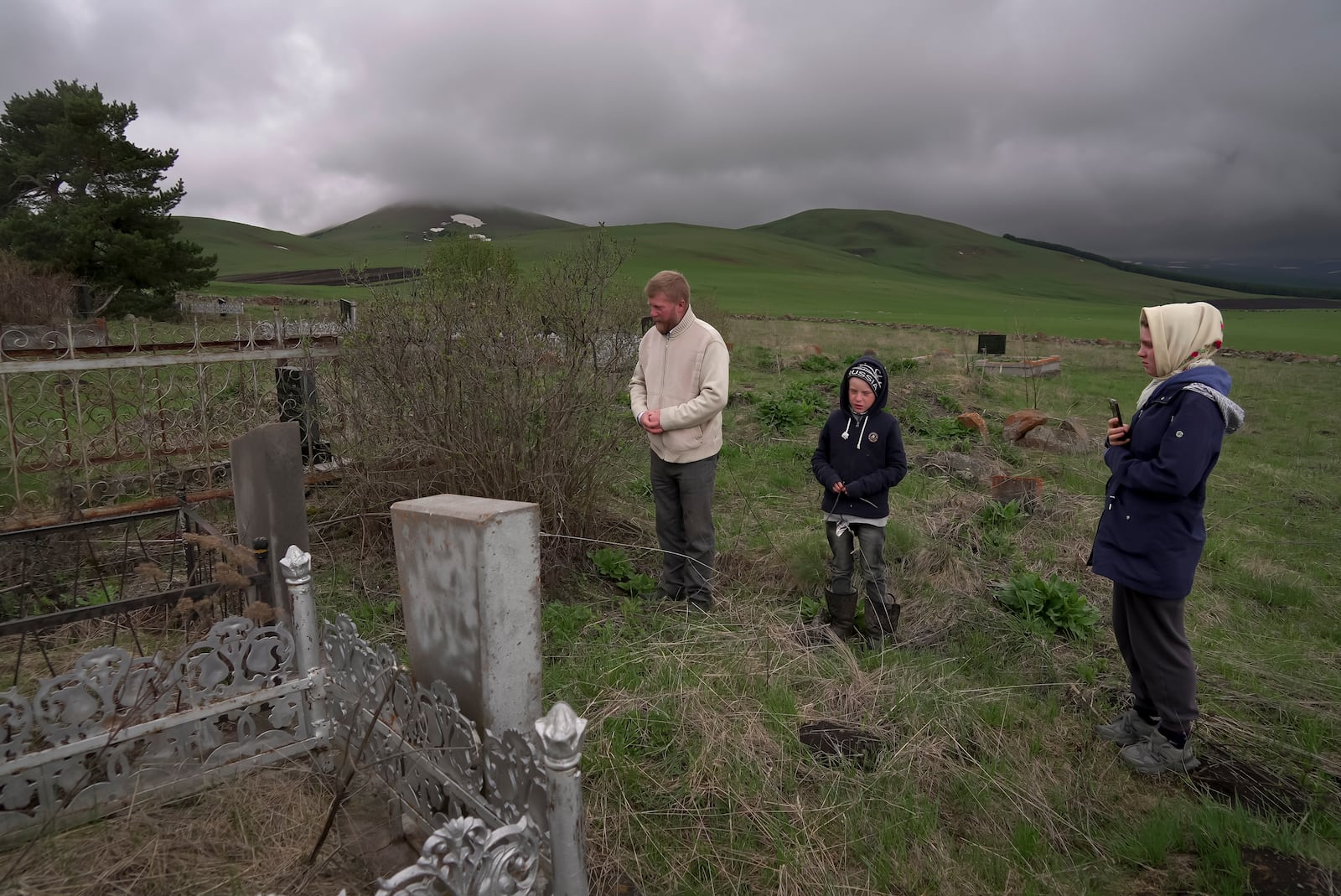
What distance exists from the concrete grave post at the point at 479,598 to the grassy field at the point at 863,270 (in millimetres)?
4645

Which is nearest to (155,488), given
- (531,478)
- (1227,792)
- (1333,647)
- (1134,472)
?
(531,478)

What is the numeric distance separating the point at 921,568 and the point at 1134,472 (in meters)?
2.10

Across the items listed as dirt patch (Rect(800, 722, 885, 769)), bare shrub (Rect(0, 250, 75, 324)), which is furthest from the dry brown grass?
bare shrub (Rect(0, 250, 75, 324))

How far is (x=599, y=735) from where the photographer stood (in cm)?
291

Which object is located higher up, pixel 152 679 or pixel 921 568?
pixel 152 679

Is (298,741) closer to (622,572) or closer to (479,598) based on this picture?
(479,598)

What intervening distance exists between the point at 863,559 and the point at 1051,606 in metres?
1.15

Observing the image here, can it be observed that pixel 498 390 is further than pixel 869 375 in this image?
Yes

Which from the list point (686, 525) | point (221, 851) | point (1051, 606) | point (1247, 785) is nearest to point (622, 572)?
point (686, 525)

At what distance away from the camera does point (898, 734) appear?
3.08 m

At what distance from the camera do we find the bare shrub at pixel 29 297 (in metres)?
12.4

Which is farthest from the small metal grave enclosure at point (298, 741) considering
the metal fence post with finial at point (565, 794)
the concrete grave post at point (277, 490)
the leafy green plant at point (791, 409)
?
the leafy green plant at point (791, 409)

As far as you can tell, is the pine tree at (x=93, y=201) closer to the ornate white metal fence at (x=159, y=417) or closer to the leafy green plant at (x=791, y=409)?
the ornate white metal fence at (x=159, y=417)

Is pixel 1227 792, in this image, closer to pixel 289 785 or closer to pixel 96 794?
pixel 289 785
